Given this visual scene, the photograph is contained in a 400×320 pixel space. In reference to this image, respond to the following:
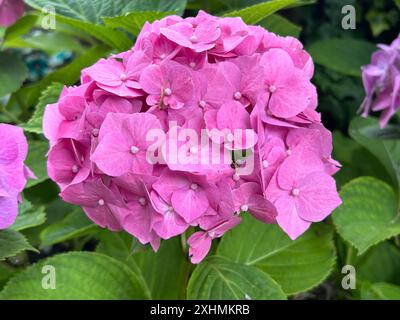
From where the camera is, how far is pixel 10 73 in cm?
109

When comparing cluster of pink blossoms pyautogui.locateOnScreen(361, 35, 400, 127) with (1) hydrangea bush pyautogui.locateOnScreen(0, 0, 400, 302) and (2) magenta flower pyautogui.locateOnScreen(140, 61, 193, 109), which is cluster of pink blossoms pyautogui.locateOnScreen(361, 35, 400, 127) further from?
(2) magenta flower pyautogui.locateOnScreen(140, 61, 193, 109)

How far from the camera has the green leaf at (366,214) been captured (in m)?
0.91

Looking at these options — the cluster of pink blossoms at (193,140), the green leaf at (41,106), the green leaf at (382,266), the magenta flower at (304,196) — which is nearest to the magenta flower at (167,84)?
the cluster of pink blossoms at (193,140)

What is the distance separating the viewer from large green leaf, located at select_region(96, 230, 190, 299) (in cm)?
98

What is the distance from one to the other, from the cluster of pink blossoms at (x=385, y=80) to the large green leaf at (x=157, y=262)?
40cm

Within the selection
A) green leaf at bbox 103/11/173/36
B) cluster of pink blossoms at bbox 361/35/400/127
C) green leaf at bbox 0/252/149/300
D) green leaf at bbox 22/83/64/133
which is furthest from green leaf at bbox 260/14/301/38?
green leaf at bbox 0/252/149/300

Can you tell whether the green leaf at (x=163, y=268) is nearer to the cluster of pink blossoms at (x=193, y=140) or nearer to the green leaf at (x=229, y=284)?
the green leaf at (x=229, y=284)

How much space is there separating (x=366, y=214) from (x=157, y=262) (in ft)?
1.20

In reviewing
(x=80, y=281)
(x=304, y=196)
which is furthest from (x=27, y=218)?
(x=304, y=196)

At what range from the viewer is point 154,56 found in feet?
2.15

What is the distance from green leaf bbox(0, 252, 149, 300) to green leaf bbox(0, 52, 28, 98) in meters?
0.37

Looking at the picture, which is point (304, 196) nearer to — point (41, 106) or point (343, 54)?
point (41, 106)
